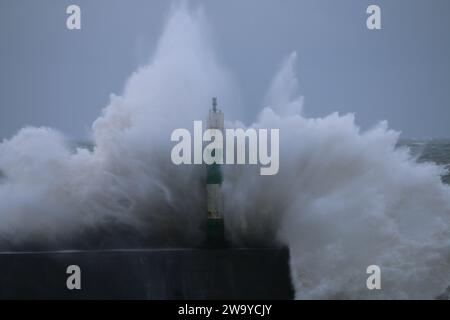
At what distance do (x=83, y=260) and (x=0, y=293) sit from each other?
84cm

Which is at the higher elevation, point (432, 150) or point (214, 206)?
point (432, 150)

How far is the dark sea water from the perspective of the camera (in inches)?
458

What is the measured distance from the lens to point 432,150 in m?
11.9

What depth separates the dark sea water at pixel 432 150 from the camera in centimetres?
1162

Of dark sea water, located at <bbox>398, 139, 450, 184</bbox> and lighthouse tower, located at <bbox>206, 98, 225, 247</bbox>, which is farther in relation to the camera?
dark sea water, located at <bbox>398, 139, 450, 184</bbox>

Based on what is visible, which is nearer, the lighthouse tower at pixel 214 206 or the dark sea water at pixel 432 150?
the lighthouse tower at pixel 214 206

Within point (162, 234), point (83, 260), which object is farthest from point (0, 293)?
point (162, 234)

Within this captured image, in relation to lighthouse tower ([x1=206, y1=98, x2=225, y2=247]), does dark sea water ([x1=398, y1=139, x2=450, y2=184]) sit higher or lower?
higher

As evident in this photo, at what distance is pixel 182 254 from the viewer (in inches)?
447

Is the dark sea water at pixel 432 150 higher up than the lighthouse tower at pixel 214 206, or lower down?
higher up

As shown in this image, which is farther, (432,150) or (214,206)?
(432,150)
